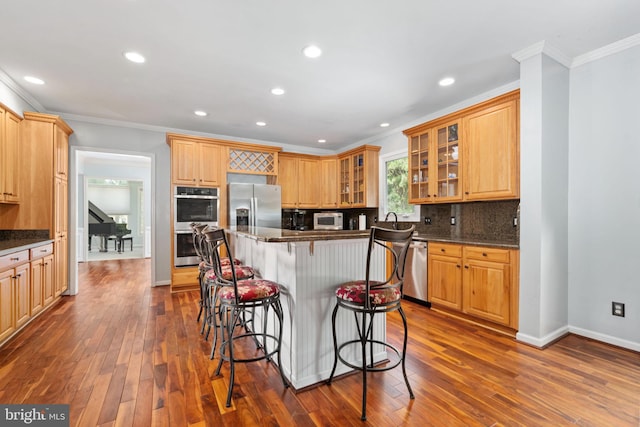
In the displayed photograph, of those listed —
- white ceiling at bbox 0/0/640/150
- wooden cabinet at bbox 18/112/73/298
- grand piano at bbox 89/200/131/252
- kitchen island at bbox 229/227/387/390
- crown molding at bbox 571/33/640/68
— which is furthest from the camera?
grand piano at bbox 89/200/131/252

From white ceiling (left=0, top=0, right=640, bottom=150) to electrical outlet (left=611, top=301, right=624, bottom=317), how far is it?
7.58ft

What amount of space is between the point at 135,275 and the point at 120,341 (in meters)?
3.52

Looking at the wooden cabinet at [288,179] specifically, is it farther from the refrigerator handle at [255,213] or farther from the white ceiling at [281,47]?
the white ceiling at [281,47]

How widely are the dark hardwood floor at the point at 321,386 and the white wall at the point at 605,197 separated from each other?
0.97 ft

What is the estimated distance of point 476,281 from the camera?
10.5 feet

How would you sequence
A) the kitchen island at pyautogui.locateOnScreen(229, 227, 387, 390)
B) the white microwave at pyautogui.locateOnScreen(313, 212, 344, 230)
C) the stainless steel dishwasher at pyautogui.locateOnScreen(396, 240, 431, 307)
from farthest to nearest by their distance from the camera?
the white microwave at pyautogui.locateOnScreen(313, 212, 344, 230) < the stainless steel dishwasher at pyautogui.locateOnScreen(396, 240, 431, 307) < the kitchen island at pyautogui.locateOnScreen(229, 227, 387, 390)

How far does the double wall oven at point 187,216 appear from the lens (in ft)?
15.0

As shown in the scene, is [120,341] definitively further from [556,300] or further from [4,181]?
[556,300]

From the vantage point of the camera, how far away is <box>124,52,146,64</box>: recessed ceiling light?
106 inches

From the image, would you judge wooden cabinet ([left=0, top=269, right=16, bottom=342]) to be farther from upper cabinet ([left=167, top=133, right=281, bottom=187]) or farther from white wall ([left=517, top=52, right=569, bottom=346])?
white wall ([left=517, top=52, right=569, bottom=346])

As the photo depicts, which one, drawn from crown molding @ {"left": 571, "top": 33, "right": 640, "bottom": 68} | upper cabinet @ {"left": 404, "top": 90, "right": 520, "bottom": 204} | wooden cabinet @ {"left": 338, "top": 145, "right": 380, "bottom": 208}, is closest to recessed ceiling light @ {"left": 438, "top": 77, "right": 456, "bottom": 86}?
upper cabinet @ {"left": 404, "top": 90, "right": 520, "bottom": 204}

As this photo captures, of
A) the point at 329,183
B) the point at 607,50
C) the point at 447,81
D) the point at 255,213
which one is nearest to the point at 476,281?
the point at 447,81

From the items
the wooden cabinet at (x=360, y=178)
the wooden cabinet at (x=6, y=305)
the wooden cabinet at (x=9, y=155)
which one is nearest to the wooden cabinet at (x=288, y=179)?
the wooden cabinet at (x=360, y=178)

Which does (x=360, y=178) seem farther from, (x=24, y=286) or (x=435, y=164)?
(x=24, y=286)
